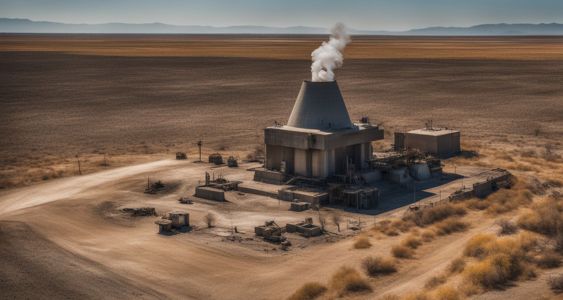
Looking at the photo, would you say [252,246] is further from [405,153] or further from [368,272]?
[405,153]

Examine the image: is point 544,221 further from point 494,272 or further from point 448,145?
point 448,145

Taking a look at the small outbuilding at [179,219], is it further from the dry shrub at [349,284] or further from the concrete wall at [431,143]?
the concrete wall at [431,143]

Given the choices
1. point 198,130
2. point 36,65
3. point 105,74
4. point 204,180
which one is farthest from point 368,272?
point 36,65

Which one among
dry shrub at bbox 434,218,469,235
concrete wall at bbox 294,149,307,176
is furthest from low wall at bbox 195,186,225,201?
dry shrub at bbox 434,218,469,235

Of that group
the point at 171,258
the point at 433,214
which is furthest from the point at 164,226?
the point at 433,214

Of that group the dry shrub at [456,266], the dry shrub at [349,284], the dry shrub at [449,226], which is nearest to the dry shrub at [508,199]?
the dry shrub at [449,226]
